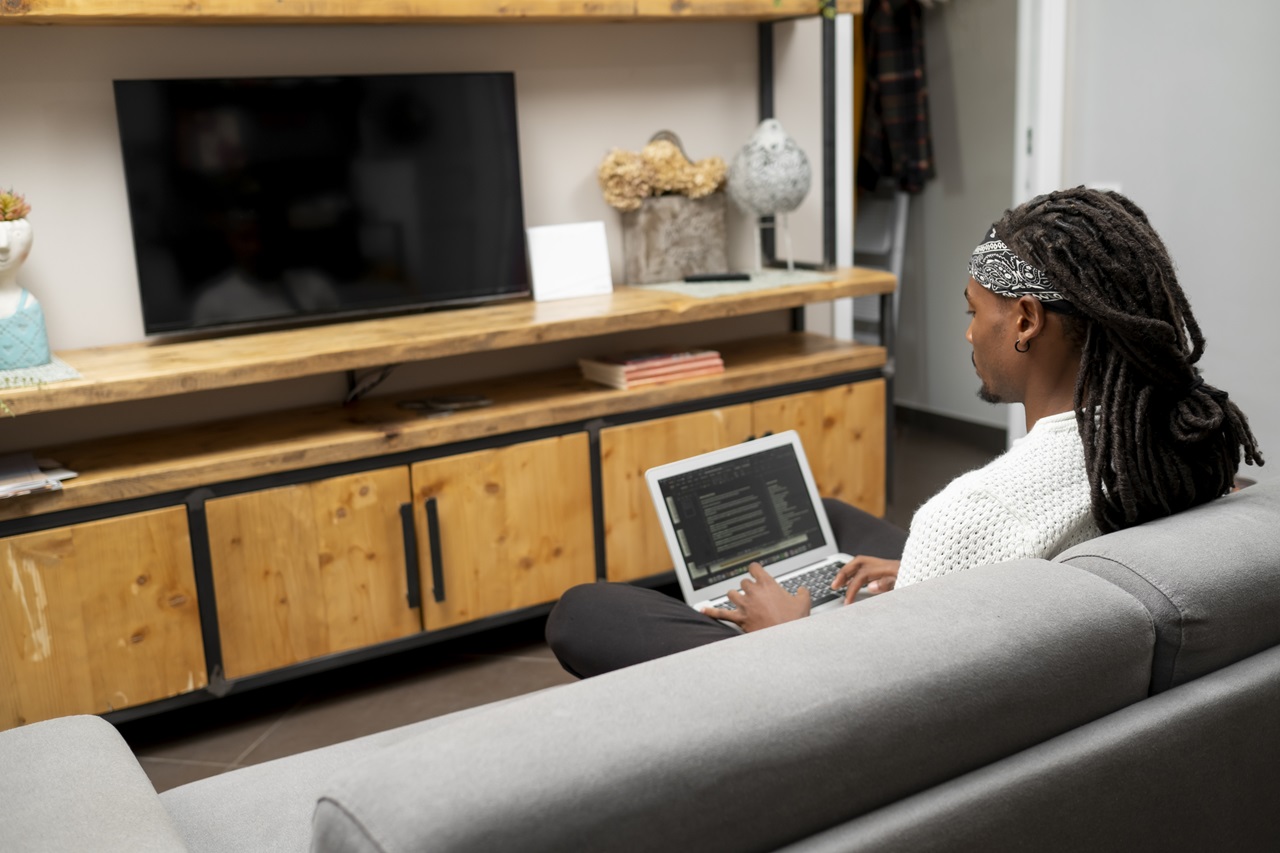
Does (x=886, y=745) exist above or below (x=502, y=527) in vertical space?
above

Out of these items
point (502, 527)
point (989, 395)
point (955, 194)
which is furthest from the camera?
point (955, 194)

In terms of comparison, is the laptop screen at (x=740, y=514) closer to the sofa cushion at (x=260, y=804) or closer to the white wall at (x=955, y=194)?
the sofa cushion at (x=260, y=804)

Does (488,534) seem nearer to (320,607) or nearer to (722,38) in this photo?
(320,607)

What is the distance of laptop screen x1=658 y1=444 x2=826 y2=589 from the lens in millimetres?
2211

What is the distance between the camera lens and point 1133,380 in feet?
Answer: 4.64

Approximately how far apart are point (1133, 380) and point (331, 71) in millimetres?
2248

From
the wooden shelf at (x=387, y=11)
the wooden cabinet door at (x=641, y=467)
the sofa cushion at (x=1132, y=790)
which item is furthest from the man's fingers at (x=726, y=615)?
the wooden shelf at (x=387, y=11)

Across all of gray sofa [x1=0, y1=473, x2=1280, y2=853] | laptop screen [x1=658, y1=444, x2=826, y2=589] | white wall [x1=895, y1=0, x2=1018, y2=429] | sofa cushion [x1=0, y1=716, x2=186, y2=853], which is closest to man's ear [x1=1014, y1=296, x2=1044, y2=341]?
gray sofa [x1=0, y1=473, x2=1280, y2=853]

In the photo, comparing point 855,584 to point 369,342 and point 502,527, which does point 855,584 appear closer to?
point 502,527

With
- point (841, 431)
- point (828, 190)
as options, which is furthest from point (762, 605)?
point (828, 190)

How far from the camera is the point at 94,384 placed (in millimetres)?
2398

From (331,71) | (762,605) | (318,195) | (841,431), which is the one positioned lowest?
(841,431)

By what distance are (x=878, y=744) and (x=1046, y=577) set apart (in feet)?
1.00

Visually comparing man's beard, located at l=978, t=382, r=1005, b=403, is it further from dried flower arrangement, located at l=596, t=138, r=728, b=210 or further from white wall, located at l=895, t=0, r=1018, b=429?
white wall, located at l=895, t=0, r=1018, b=429
